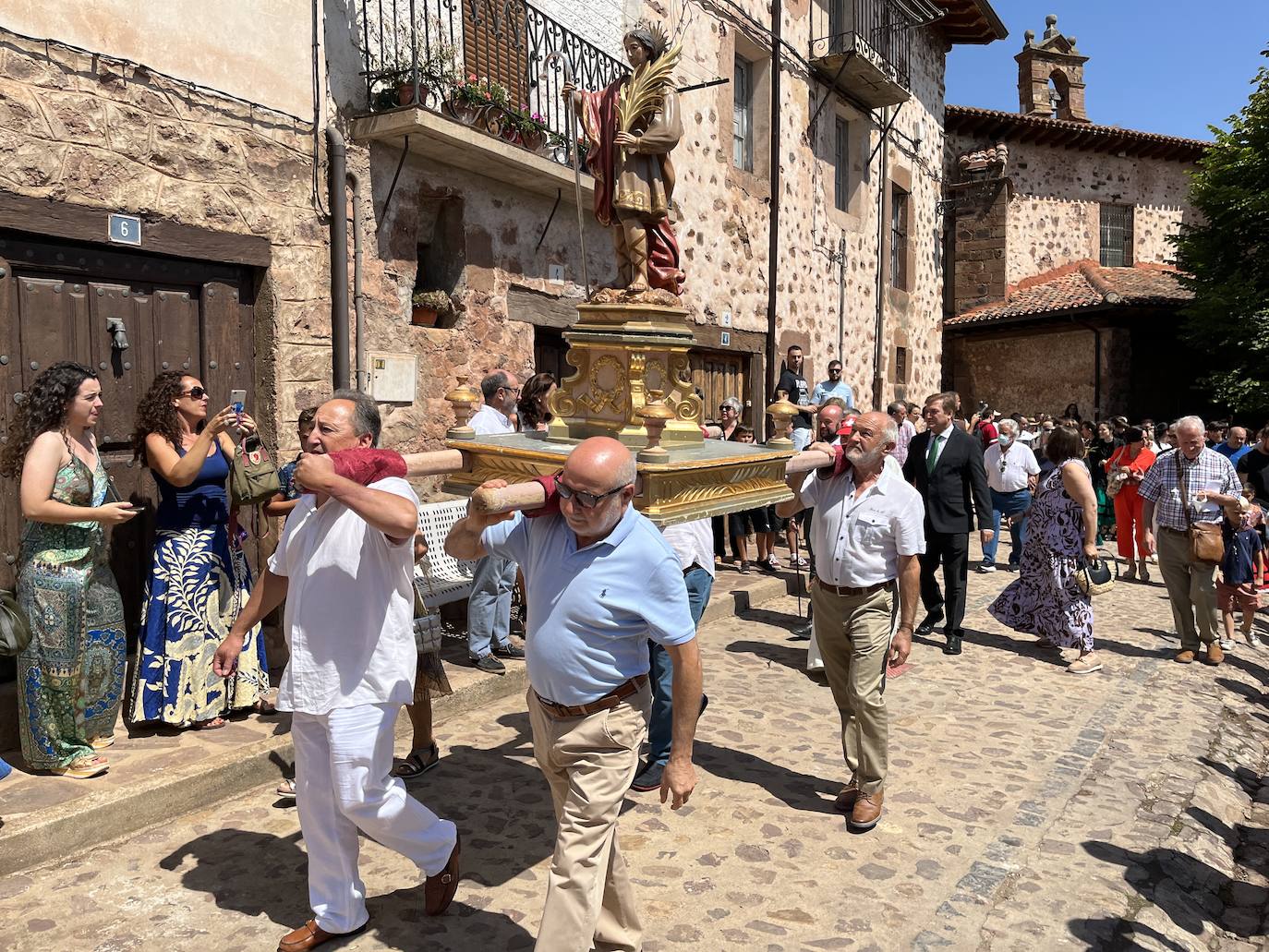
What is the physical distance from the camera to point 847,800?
15.1 ft

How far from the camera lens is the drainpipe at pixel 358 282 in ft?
23.6

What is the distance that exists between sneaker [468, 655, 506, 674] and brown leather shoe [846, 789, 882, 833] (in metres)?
2.56

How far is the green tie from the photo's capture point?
8.07m

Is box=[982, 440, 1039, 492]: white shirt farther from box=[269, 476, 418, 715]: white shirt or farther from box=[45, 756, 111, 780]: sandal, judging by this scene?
box=[45, 756, 111, 780]: sandal

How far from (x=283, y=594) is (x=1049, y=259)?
23.8 m

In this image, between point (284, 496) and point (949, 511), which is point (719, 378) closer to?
point (949, 511)

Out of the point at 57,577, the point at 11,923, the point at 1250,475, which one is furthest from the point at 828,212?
the point at 11,923

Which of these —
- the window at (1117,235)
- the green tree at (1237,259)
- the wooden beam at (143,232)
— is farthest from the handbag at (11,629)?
the window at (1117,235)

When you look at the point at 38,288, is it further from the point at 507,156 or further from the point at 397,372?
the point at 507,156

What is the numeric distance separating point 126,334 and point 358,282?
1859mm

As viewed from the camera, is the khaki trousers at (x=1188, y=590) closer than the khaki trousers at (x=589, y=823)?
No

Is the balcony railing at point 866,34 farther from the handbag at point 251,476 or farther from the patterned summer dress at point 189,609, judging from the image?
the patterned summer dress at point 189,609

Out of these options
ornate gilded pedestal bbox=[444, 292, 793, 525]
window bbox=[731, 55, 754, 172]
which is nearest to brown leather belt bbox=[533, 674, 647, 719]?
ornate gilded pedestal bbox=[444, 292, 793, 525]

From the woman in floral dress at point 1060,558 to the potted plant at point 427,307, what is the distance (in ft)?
16.3
